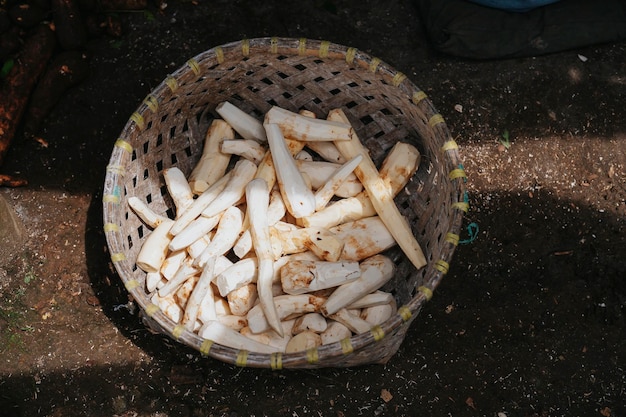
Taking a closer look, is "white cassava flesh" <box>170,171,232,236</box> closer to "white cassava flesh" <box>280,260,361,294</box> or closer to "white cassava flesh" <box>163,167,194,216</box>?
"white cassava flesh" <box>163,167,194,216</box>

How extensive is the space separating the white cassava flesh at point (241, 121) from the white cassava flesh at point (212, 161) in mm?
47

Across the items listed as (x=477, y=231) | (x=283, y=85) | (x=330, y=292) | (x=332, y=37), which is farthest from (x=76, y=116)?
(x=477, y=231)

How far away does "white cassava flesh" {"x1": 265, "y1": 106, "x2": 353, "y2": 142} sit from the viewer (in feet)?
9.04

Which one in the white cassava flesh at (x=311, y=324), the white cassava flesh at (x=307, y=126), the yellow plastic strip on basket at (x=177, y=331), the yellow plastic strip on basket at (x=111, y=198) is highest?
the white cassava flesh at (x=307, y=126)

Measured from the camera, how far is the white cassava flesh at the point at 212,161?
2.82m

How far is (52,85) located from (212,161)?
0.93m

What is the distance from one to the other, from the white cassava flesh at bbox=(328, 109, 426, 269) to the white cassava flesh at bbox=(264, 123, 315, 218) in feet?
0.77

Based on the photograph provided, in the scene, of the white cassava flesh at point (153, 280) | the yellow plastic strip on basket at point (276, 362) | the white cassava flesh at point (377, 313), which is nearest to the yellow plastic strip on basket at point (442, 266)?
the white cassava flesh at point (377, 313)

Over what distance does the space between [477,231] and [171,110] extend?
56.3 inches

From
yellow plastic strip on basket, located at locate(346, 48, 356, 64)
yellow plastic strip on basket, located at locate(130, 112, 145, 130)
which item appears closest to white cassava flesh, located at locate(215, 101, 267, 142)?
yellow plastic strip on basket, located at locate(130, 112, 145, 130)

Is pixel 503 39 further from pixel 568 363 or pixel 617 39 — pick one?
pixel 568 363

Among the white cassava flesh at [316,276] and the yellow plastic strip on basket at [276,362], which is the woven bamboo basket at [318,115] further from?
the white cassava flesh at [316,276]

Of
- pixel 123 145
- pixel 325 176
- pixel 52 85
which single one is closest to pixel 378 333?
pixel 325 176

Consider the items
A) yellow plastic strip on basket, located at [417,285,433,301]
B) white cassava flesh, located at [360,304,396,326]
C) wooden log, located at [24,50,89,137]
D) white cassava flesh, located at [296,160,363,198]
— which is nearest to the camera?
yellow plastic strip on basket, located at [417,285,433,301]
